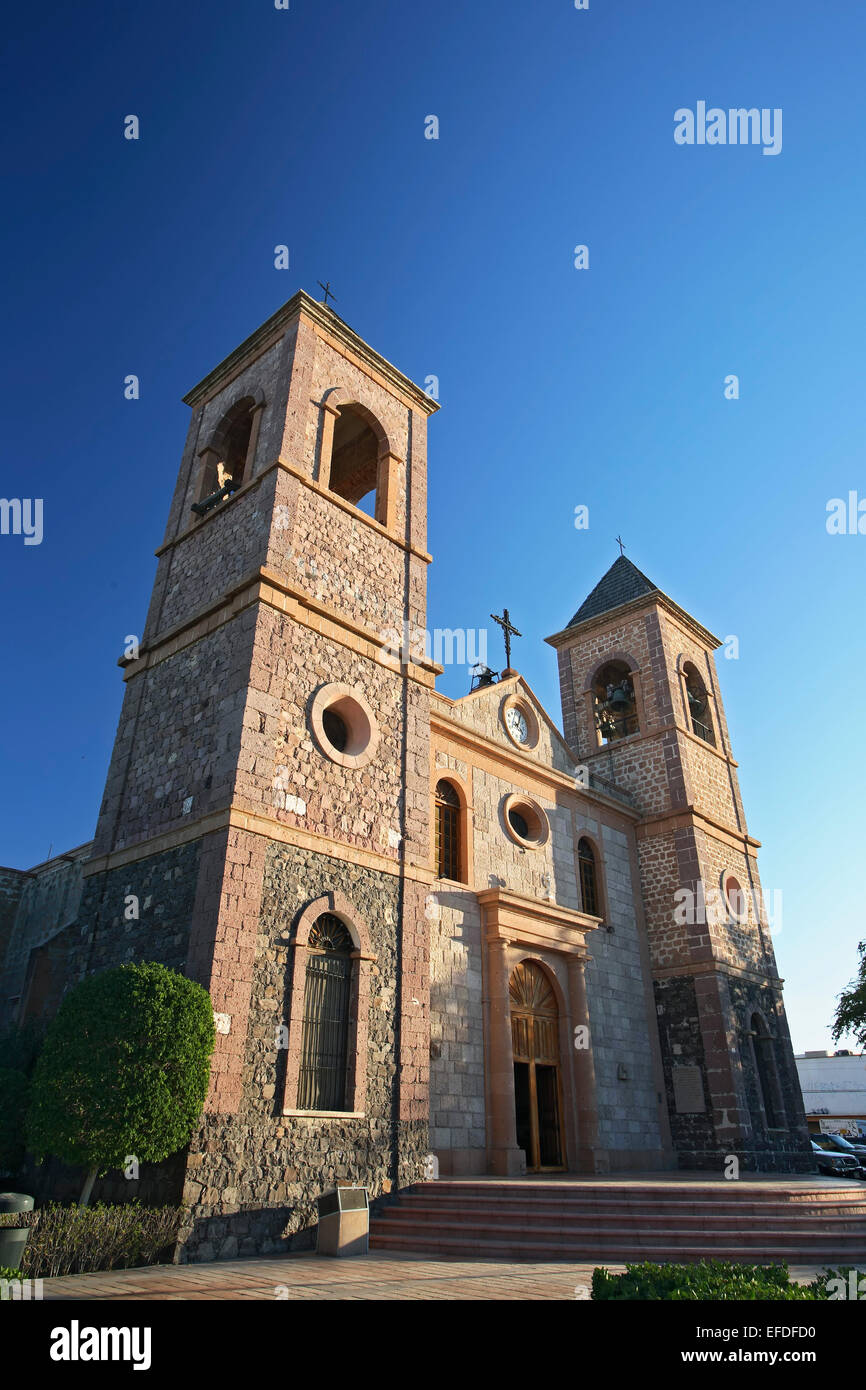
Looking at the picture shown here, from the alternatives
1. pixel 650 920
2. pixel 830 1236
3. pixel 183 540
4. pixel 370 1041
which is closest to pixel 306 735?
pixel 370 1041

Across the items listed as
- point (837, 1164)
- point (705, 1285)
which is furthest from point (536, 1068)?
point (837, 1164)

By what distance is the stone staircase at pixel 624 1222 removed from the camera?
9688 mm

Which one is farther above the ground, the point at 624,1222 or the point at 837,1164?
the point at 837,1164

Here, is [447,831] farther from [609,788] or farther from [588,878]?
[609,788]

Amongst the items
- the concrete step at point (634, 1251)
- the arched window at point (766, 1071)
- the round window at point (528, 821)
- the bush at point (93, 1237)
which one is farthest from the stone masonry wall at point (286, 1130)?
the arched window at point (766, 1071)

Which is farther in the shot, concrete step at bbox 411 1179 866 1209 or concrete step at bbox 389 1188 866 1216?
concrete step at bbox 411 1179 866 1209

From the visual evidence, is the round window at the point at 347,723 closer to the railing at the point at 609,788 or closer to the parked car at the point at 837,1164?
the railing at the point at 609,788

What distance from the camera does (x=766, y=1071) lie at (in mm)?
20391

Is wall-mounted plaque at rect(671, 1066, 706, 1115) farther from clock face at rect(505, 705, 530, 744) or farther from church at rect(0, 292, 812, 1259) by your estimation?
clock face at rect(505, 705, 530, 744)

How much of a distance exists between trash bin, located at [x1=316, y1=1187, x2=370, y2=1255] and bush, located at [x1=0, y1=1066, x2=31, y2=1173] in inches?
175

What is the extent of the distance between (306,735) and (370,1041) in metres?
4.48

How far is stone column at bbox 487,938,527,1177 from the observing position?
14102 mm

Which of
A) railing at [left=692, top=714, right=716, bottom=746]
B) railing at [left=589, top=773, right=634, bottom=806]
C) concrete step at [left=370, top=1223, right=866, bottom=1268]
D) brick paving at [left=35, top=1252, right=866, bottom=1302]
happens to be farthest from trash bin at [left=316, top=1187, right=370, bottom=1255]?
railing at [left=692, top=714, right=716, bottom=746]

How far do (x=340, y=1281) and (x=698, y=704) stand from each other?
20098mm
